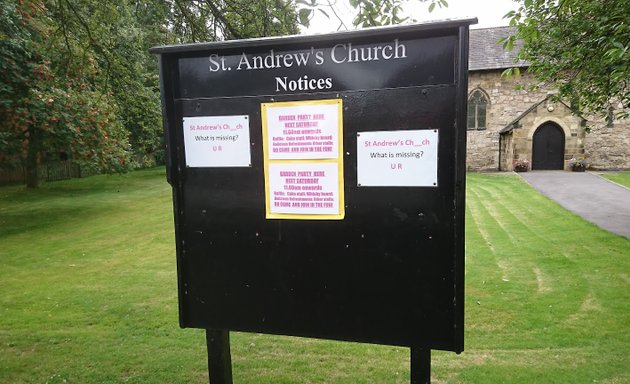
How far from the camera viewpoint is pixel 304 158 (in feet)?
9.12

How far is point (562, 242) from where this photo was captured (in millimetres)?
10328

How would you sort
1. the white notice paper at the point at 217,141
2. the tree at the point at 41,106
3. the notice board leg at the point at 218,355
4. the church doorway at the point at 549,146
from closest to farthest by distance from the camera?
the white notice paper at the point at 217,141 < the notice board leg at the point at 218,355 < the tree at the point at 41,106 < the church doorway at the point at 549,146

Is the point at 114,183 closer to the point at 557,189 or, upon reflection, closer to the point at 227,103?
the point at 557,189

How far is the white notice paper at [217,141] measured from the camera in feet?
9.44

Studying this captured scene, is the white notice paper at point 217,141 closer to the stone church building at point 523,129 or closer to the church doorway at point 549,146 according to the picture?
the stone church building at point 523,129

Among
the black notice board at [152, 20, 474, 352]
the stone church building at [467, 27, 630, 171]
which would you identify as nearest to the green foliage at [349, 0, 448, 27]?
the black notice board at [152, 20, 474, 352]

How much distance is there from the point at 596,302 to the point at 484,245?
3.76 metres

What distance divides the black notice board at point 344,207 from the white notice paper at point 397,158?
1.3 inches

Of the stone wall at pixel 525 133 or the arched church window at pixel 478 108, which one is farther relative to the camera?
the arched church window at pixel 478 108

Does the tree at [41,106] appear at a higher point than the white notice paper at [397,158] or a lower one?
higher

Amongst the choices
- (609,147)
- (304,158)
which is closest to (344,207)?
(304,158)

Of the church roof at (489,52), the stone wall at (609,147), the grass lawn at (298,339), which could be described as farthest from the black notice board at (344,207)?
the stone wall at (609,147)

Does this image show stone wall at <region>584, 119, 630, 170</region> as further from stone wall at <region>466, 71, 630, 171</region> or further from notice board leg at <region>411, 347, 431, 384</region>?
notice board leg at <region>411, 347, 431, 384</region>

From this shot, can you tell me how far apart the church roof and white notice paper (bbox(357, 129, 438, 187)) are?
29647mm
